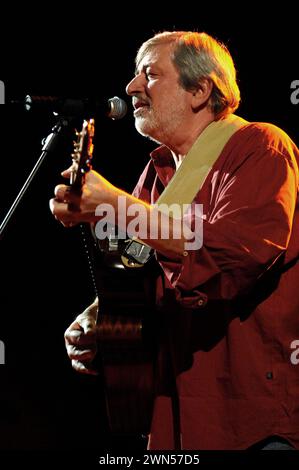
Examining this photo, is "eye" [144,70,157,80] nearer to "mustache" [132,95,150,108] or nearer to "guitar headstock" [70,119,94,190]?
"mustache" [132,95,150,108]

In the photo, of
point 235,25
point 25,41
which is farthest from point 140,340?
point 25,41

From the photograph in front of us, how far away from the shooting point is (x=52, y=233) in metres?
3.66

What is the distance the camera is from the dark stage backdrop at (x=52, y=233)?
346cm

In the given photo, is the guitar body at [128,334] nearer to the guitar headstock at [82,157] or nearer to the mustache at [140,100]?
the guitar headstock at [82,157]

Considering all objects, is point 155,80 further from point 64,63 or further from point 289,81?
point 64,63

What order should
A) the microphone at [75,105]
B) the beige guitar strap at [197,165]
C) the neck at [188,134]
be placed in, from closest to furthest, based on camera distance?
the microphone at [75,105], the beige guitar strap at [197,165], the neck at [188,134]

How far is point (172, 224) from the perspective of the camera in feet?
5.77

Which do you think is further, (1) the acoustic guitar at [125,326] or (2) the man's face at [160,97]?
(2) the man's face at [160,97]

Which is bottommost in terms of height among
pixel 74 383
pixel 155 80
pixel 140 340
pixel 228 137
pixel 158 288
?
pixel 74 383

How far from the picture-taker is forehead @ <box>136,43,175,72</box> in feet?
7.60

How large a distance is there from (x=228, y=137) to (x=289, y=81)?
3.89 ft

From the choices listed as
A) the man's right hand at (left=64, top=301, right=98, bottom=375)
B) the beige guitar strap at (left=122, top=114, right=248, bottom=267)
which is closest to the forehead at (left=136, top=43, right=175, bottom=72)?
the beige guitar strap at (left=122, top=114, right=248, bottom=267)

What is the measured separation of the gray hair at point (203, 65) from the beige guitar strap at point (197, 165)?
0.42 feet

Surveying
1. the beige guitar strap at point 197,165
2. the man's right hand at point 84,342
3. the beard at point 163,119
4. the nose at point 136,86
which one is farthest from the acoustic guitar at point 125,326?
the nose at point 136,86
